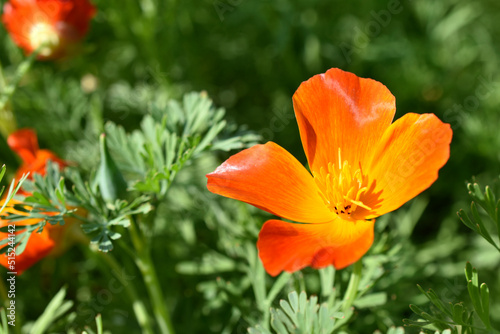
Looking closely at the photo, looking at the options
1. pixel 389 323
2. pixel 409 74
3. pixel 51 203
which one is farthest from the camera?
pixel 409 74

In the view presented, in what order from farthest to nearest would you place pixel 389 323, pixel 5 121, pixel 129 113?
1. pixel 129 113
2. pixel 5 121
3. pixel 389 323

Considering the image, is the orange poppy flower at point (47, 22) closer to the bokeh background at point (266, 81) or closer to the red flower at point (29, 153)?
the bokeh background at point (266, 81)

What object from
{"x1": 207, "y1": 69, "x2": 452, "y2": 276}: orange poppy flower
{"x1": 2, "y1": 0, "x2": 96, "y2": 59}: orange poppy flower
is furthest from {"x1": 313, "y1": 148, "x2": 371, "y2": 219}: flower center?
{"x1": 2, "y1": 0, "x2": 96, "y2": 59}: orange poppy flower

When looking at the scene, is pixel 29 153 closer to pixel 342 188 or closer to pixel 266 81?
pixel 342 188

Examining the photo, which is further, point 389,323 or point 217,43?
point 217,43

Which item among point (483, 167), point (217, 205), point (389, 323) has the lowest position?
point (483, 167)

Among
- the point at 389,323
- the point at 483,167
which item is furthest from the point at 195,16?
the point at 389,323

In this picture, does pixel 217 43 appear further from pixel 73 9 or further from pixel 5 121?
pixel 5 121
